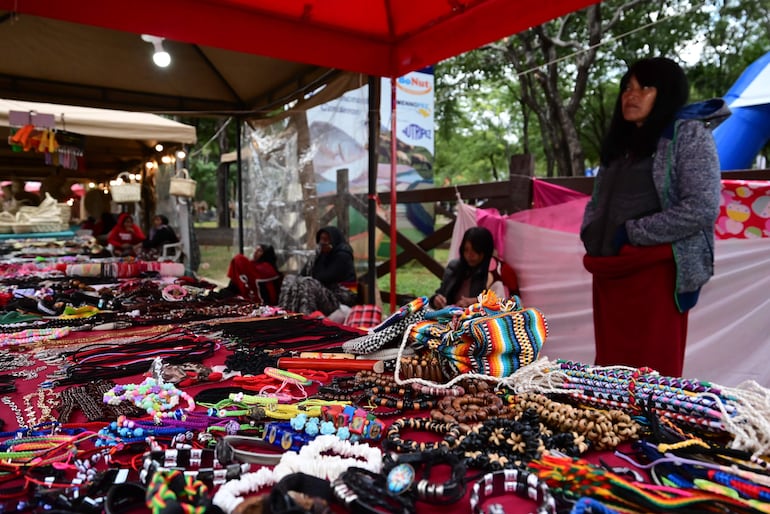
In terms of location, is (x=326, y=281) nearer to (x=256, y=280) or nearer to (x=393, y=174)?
(x=256, y=280)

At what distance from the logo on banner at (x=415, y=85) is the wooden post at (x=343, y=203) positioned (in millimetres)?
7325

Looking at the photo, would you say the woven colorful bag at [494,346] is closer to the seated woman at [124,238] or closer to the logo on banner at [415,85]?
the seated woman at [124,238]

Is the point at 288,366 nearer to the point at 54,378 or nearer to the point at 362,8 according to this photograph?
the point at 54,378

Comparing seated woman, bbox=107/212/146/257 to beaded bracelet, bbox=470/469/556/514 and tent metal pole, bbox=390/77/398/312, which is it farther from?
beaded bracelet, bbox=470/469/556/514

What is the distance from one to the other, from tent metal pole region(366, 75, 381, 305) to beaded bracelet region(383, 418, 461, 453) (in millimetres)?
3598

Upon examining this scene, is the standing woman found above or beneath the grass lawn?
above

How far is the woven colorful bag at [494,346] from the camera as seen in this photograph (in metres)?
1.41

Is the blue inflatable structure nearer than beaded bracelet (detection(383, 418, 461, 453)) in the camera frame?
No

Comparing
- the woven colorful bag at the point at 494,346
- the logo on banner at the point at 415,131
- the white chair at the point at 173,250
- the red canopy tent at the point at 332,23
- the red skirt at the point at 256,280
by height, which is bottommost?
the red skirt at the point at 256,280

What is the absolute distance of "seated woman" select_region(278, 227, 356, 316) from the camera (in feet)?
16.2

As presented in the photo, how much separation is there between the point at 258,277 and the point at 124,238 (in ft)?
9.42

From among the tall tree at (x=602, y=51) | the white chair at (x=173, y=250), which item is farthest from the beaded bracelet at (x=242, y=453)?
the tall tree at (x=602, y=51)

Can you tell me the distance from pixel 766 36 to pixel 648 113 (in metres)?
12.4

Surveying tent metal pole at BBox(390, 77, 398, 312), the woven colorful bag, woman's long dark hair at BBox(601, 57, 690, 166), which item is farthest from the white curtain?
the woven colorful bag
